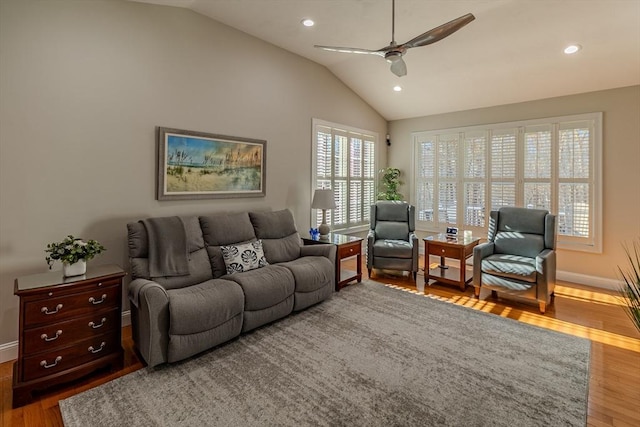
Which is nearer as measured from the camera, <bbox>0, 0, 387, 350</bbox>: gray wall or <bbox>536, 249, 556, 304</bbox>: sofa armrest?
<bbox>0, 0, 387, 350</bbox>: gray wall

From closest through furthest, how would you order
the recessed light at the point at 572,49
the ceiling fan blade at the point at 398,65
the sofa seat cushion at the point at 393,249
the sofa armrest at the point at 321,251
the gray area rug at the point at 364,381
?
1. the gray area rug at the point at 364,381
2. the ceiling fan blade at the point at 398,65
3. the recessed light at the point at 572,49
4. the sofa armrest at the point at 321,251
5. the sofa seat cushion at the point at 393,249

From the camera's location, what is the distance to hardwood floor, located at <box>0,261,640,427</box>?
2.02 m

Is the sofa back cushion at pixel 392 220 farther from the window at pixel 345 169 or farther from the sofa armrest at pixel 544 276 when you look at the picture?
the sofa armrest at pixel 544 276

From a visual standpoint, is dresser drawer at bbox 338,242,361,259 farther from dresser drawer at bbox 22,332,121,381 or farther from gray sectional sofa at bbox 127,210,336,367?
dresser drawer at bbox 22,332,121,381

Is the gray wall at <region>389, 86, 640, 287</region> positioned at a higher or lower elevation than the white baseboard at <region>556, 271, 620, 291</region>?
higher

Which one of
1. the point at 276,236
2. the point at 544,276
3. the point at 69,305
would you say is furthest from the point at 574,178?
the point at 69,305

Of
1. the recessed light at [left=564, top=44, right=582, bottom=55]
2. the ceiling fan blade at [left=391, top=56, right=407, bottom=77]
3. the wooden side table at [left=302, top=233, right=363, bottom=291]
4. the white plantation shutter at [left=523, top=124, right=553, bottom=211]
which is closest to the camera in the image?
the ceiling fan blade at [left=391, top=56, right=407, bottom=77]

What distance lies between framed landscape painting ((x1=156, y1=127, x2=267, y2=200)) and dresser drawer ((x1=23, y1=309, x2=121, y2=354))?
53.0 inches

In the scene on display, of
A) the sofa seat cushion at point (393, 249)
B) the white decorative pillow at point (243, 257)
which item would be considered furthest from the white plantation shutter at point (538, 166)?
the white decorative pillow at point (243, 257)

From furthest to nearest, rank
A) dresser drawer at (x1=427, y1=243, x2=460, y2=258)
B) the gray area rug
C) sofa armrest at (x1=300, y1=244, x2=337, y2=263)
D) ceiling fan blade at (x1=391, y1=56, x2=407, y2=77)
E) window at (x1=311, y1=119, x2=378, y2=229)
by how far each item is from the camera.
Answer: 1. window at (x1=311, y1=119, x2=378, y2=229)
2. dresser drawer at (x1=427, y1=243, x2=460, y2=258)
3. sofa armrest at (x1=300, y1=244, x2=337, y2=263)
4. ceiling fan blade at (x1=391, y1=56, x2=407, y2=77)
5. the gray area rug

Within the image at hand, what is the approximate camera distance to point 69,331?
2.27 m

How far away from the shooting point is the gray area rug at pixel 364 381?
1.97 meters

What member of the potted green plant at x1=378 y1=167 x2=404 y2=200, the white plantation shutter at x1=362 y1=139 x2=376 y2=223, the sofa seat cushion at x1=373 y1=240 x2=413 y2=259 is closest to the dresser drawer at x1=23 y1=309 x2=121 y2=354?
the sofa seat cushion at x1=373 y1=240 x2=413 y2=259

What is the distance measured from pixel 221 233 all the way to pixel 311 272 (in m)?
1.06
